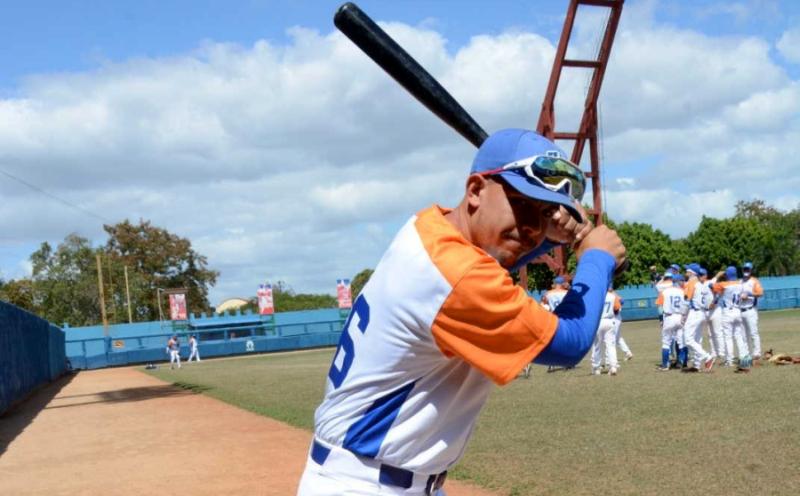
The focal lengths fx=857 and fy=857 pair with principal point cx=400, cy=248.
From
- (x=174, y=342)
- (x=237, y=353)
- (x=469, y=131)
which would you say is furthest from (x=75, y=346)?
(x=469, y=131)

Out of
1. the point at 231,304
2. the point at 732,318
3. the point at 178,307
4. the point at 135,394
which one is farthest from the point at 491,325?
the point at 231,304

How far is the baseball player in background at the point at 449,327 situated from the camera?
2.21 m

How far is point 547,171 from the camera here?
227cm

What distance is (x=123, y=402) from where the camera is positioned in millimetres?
20922

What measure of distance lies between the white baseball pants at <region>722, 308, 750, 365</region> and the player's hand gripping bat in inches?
576

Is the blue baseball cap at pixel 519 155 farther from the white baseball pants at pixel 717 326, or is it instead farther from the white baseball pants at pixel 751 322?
the white baseball pants at pixel 717 326

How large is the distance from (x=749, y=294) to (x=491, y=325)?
16.5 m

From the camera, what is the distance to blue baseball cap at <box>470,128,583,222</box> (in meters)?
2.26

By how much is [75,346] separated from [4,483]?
133 ft

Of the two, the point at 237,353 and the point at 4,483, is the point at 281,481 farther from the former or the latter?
the point at 237,353

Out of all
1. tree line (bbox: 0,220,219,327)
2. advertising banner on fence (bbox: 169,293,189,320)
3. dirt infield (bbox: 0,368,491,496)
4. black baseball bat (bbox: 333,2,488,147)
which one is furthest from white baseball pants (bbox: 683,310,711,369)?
tree line (bbox: 0,220,219,327)

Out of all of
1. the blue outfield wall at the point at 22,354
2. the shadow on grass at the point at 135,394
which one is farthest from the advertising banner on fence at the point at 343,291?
the shadow on grass at the point at 135,394

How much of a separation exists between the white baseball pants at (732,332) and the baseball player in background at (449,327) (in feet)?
49.6

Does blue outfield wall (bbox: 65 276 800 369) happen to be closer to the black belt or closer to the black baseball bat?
the black baseball bat
